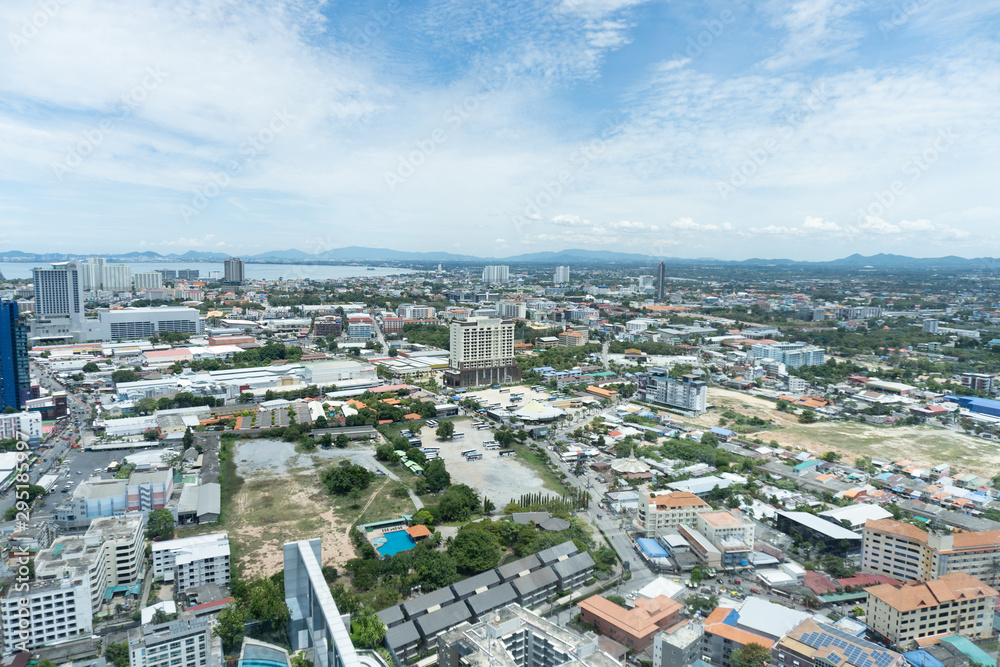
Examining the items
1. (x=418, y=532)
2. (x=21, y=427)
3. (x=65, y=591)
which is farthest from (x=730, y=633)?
(x=21, y=427)

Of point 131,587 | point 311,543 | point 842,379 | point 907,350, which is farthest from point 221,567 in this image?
point 907,350

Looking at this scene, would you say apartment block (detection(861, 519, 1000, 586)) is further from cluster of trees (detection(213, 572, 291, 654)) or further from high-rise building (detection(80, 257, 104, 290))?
high-rise building (detection(80, 257, 104, 290))

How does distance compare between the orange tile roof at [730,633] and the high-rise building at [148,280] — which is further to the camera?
the high-rise building at [148,280]

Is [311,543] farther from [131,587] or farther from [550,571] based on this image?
[131,587]

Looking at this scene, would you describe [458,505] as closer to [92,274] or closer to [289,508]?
[289,508]

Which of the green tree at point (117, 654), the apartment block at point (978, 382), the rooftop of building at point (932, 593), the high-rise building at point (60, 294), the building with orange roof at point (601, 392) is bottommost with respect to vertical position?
the green tree at point (117, 654)

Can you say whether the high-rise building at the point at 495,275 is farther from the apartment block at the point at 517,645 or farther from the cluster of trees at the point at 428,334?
the apartment block at the point at 517,645

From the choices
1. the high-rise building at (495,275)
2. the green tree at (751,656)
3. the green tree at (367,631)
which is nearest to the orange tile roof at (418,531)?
the green tree at (367,631)
